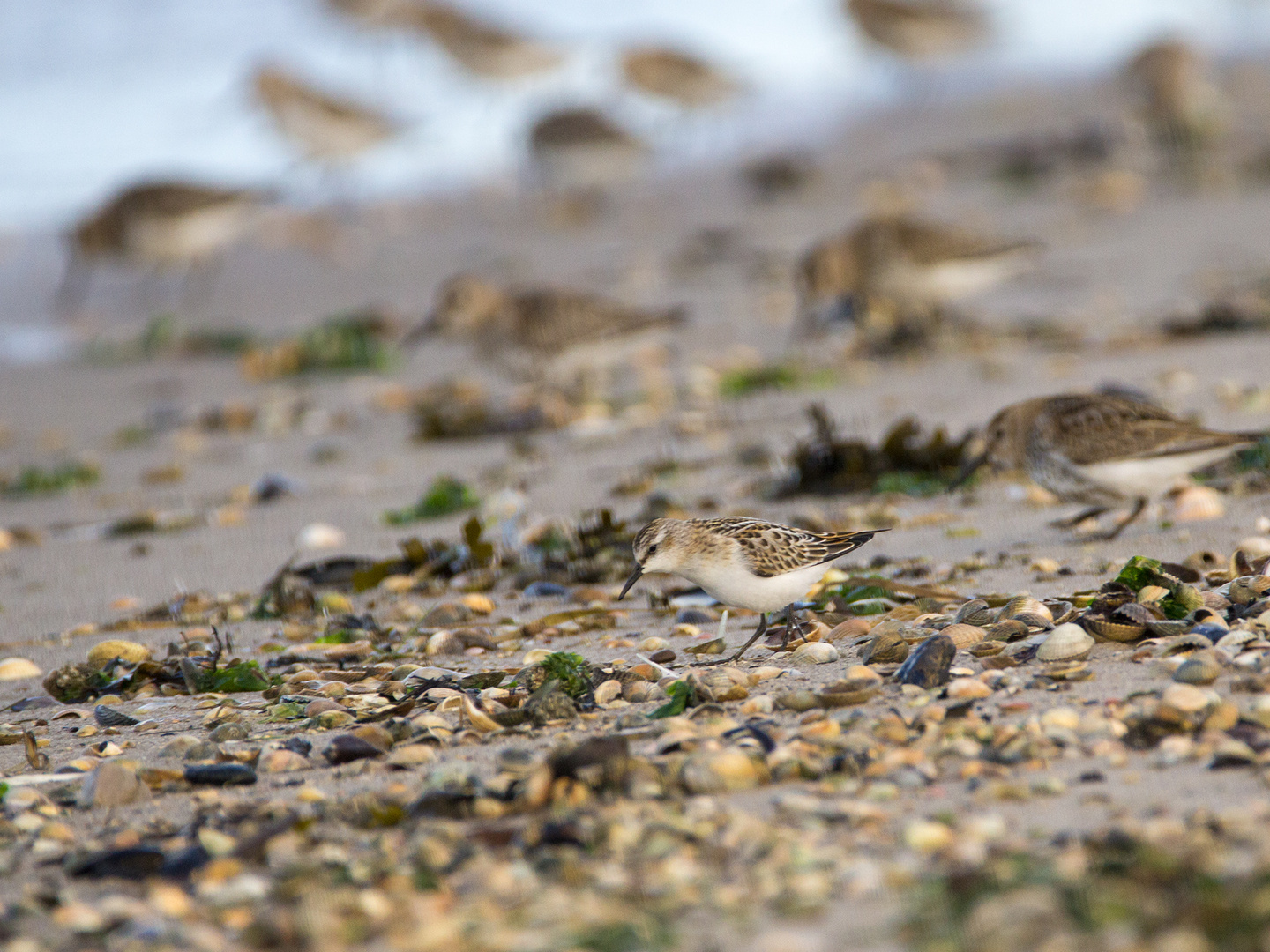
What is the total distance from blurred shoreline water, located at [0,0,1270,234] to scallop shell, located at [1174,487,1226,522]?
11.8 m

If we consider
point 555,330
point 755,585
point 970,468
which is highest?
point 555,330

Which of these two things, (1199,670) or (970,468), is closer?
(1199,670)

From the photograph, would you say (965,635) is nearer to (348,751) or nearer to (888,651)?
(888,651)

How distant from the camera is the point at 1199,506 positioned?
534cm

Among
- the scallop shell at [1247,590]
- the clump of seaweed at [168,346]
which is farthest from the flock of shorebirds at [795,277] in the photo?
the clump of seaweed at [168,346]

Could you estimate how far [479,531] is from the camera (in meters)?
5.38

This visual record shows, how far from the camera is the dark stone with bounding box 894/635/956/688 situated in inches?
142

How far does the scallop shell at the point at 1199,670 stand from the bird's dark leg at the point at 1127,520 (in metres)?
1.78

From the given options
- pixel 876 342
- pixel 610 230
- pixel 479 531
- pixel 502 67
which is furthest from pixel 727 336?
pixel 502 67

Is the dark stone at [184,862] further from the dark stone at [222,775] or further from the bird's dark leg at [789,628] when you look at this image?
the bird's dark leg at [789,628]

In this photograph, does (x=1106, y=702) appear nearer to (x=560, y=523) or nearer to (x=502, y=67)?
(x=560, y=523)

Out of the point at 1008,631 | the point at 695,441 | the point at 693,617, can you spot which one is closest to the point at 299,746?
the point at 693,617

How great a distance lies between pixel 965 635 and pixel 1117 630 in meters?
0.39

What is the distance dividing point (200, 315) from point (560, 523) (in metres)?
7.79
